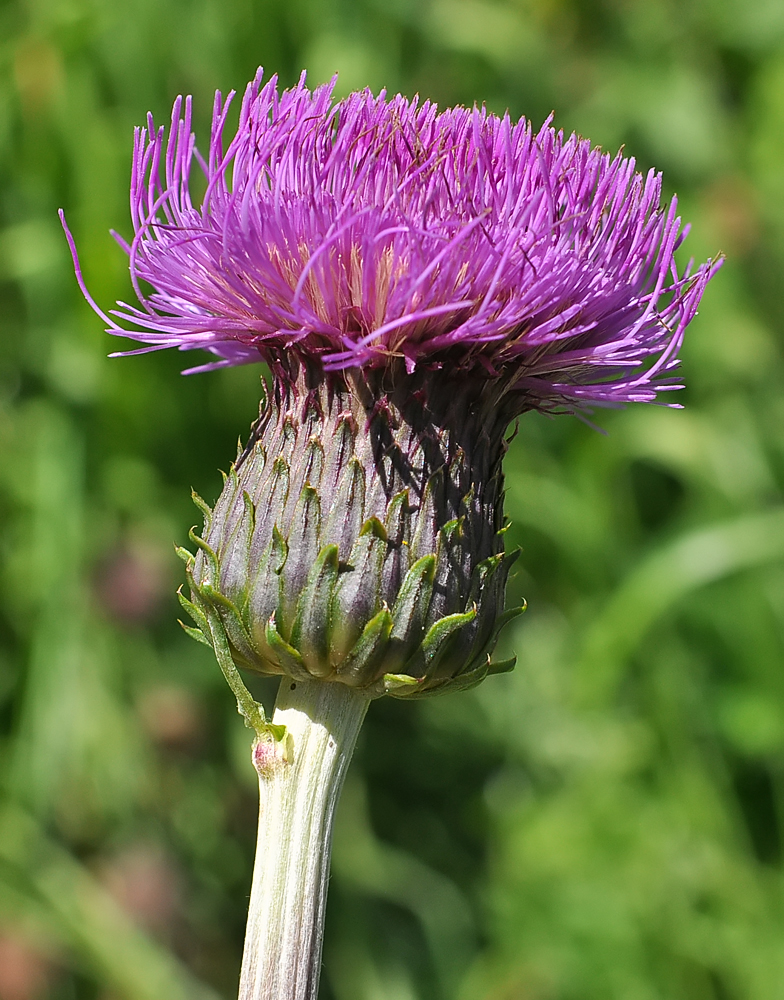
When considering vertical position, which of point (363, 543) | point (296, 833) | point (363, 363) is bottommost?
point (296, 833)

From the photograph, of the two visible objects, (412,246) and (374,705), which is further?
(374,705)

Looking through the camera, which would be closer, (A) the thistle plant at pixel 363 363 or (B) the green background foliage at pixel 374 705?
(A) the thistle plant at pixel 363 363

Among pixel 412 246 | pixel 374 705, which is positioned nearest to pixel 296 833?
pixel 412 246

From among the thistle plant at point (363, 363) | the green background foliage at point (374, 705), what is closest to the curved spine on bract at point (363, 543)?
the thistle plant at point (363, 363)

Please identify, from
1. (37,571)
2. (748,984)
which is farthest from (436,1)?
(748,984)

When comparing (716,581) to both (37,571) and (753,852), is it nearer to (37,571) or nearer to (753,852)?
(753,852)

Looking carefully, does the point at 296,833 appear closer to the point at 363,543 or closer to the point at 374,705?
the point at 363,543

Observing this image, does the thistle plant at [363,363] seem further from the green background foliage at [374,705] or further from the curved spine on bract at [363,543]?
the green background foliage at [374,705]
